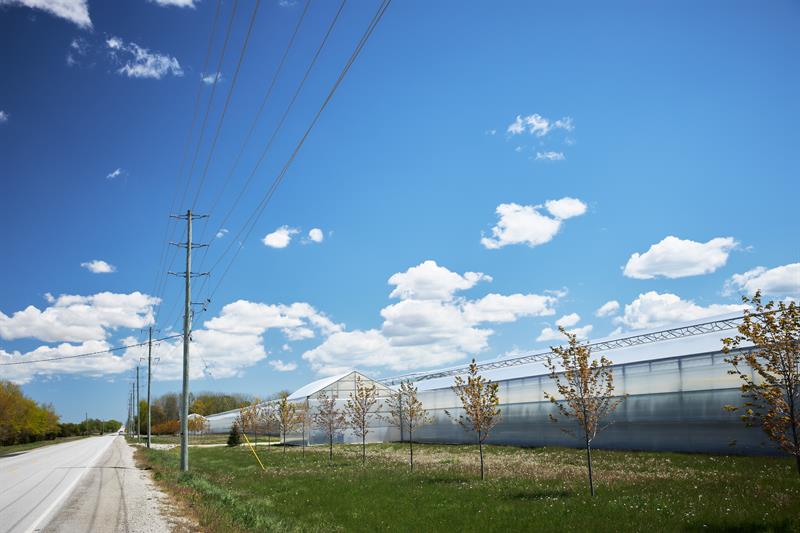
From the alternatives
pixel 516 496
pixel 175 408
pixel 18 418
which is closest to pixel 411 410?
pixel 516 496

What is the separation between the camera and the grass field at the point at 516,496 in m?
13.1

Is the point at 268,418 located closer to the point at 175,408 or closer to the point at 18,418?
the point at 18,418

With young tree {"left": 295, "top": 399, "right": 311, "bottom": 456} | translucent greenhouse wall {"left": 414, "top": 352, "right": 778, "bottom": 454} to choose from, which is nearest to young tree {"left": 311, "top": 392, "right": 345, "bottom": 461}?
young tree {"left": 295, "top": 399, "right": 311, "bottom": 456}

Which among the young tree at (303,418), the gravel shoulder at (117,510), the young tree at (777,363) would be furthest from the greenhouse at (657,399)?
the gravel shoulder at (117,510)

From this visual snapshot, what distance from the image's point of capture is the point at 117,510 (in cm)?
1694

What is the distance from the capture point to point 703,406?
27.7m

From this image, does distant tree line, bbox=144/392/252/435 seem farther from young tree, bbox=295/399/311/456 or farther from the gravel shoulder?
the gravel shoulder

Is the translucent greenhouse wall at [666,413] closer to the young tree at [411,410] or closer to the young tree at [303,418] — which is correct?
the young tree at [411,410]

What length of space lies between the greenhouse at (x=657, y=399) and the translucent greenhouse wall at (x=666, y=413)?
0.14 feet

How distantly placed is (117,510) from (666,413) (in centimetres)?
2507

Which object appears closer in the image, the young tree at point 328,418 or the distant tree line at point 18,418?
the young tree at point 328,418

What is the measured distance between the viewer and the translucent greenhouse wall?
26.3 meters

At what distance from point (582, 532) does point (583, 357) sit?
7.63 metres

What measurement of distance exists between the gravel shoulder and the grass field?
0.82 meters
